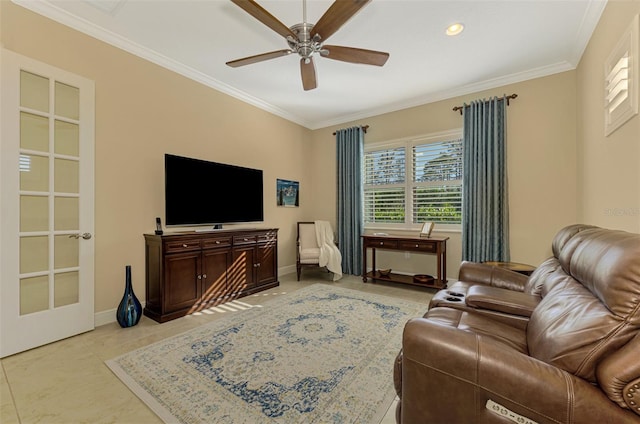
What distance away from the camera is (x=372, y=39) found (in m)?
2.84

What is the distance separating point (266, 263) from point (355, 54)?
293cm

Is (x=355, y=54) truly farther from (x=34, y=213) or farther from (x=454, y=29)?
(x=34, y=213)

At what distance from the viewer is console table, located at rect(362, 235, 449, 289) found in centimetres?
378

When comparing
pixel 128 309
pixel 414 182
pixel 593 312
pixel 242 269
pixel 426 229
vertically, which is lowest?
A: pixel 128 309

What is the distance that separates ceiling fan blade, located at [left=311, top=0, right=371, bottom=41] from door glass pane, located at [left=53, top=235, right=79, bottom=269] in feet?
9.23

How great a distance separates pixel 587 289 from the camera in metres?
1.27

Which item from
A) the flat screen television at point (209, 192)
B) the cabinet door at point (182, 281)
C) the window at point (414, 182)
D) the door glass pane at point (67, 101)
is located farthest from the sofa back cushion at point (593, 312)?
the door glass pane at point (67, 101)

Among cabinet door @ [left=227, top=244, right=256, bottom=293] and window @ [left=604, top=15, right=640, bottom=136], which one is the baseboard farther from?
window @ [left=604, top=15, right=640, bottom=136]

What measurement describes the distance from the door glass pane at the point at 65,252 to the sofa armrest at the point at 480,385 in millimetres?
2985

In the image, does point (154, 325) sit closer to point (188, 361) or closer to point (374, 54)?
point (188, 361)

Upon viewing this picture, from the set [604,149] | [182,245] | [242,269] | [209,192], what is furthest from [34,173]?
[604,149]

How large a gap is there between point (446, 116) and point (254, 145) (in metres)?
3.03

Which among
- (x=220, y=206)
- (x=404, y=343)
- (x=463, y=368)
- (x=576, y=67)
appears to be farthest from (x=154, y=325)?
(x=576, y=67)

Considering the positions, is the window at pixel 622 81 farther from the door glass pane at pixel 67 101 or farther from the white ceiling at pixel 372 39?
the door glass pane at pixel 67 101
